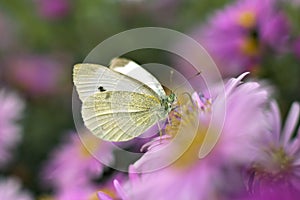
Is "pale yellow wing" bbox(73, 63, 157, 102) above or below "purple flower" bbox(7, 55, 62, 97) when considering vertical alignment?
above

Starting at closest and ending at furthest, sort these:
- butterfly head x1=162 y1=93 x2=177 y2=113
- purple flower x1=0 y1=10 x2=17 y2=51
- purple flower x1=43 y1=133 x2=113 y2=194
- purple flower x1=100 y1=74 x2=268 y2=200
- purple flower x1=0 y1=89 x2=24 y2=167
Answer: purple flower x1=100 y1=74 x2=268 y2=200
butterfly head x1=162 y1=93 x2=177 y2=113
purple flower x1=43 y1=133 x2=113 y2=194
purple flower x1=0 y1=89 x2=24 y2=167
purple flower x1=0 y1=10 x2=17 y2=51

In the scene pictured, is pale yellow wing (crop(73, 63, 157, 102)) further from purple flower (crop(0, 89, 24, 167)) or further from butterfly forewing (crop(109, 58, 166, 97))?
purple flower (crop(0, 89, 24, 167))

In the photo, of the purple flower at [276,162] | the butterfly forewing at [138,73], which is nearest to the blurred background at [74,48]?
the butterfly forewing at [138,73]

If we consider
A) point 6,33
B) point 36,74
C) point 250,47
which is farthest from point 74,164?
Result: point 6,33

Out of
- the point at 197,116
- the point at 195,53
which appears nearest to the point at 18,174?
the point at 195,53

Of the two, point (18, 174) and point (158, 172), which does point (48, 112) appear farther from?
point (158, 172)

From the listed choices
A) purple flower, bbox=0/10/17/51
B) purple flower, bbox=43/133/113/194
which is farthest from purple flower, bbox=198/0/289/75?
purple flower, bbox=0/10/17/51

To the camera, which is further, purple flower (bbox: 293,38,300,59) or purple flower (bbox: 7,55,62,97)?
purple flower (bbox: 7,55,62,97)
